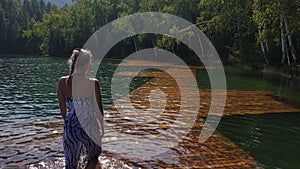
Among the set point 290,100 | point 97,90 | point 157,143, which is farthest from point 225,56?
point 97,90

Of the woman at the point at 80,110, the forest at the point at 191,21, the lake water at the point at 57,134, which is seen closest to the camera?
the woman at the point at 80,110

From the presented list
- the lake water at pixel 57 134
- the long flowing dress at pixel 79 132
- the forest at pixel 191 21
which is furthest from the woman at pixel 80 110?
the forest at pixel 191 21

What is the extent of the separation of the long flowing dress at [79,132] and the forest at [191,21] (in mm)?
23050

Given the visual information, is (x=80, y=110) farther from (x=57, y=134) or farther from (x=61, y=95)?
(x=57, y=134)

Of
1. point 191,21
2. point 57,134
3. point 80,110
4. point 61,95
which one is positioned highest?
point 191,21

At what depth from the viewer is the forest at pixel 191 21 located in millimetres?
28406

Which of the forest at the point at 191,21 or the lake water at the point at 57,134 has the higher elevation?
the forest at the point at 191,21

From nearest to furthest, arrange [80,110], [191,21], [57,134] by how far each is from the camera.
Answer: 1. [80,110]
2. [57,134]
3. [191,21]

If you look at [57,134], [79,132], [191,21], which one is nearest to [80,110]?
[79,132]

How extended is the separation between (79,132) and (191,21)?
55.5 metres

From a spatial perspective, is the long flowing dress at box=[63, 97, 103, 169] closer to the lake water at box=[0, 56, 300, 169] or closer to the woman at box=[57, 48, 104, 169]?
the woman at box=[57, 48, 104, 169]

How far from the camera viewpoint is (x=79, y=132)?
490 centimetres

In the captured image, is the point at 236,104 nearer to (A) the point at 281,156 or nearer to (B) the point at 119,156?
(A) the point at 281,156

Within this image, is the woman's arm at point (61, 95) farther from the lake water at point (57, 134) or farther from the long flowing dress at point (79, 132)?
the lake water at point (57, 134)
